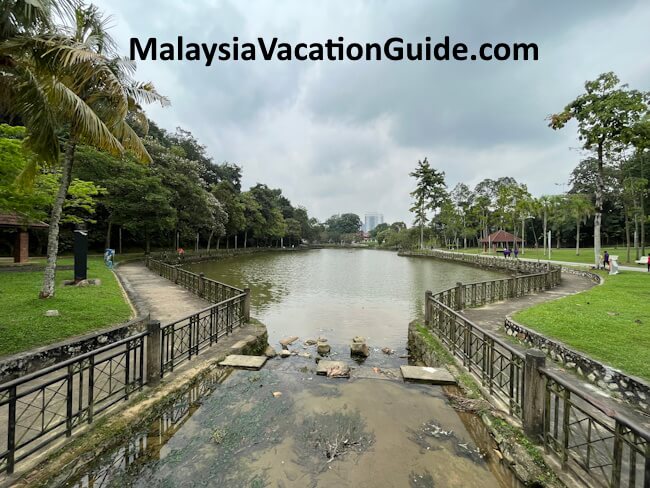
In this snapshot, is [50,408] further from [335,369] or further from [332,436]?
[335,369]

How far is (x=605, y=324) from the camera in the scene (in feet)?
25.6

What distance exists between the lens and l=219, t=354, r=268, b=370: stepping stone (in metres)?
6.19

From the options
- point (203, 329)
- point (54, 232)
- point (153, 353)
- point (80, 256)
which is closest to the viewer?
point (153, 353)

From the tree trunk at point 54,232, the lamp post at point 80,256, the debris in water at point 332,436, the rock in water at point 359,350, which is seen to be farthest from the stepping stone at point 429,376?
the lamp post at point 80,256

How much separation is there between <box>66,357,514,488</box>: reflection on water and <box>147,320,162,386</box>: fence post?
0.67 metres

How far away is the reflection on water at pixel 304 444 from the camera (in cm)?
325

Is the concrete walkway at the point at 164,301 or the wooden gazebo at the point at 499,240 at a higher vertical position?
the wooden gazebo at the point at 499,240

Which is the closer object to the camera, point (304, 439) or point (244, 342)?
point (304, 439)

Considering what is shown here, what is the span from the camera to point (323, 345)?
835 centimetres

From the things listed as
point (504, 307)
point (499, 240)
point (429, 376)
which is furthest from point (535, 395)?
point (499, 240)

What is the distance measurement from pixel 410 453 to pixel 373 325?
299 inches

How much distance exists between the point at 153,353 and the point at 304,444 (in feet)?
9.43

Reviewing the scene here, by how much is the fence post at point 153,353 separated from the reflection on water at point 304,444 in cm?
67

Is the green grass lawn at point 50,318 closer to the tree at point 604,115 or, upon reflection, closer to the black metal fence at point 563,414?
the black metal fence at point 563,414
